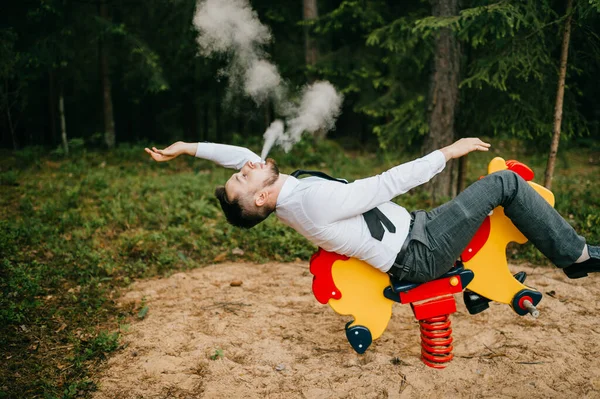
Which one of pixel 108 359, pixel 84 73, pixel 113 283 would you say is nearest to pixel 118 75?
pixel 84 73

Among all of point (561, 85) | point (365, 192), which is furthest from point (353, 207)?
point (561, 85)

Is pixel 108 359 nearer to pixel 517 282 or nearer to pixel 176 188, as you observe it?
pixel 517 282

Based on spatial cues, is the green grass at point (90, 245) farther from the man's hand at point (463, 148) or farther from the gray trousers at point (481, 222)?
the man's hand at point (463, 148)

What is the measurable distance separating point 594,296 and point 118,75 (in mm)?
14610

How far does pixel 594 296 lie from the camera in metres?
4.34

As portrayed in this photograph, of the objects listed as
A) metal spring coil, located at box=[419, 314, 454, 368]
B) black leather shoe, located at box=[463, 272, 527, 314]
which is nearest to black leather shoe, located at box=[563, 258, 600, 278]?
black leather shoe, located at box=[463, 272, 527, 314]

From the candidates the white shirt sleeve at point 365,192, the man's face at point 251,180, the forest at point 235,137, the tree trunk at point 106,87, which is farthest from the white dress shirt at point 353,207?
the tree trunk at point 106,87

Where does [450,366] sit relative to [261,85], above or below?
below

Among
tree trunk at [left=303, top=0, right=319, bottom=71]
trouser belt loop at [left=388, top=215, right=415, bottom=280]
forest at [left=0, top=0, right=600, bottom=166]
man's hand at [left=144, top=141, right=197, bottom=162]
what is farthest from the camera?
tree trunk at [left=303, top=0, right=319, bottom=71]

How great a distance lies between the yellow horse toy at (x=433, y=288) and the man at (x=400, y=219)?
143 millimetres

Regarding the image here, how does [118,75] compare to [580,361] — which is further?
[118,75]

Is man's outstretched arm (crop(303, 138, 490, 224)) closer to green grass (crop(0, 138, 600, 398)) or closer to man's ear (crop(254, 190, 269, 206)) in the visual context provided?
man's ear (crop(254, 190, 269, 206))

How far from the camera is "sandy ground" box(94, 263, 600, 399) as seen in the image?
3.18 meters

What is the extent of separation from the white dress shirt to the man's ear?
3.0 inches
